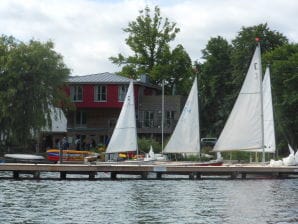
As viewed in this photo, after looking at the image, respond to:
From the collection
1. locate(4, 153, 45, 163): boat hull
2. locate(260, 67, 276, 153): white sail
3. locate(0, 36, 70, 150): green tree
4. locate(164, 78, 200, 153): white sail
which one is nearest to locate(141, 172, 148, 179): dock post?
locate(164, 78, 200, 153): white sail

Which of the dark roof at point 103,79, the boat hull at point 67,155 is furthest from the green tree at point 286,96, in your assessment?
the boat hull at point 67,155

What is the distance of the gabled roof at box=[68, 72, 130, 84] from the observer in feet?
305

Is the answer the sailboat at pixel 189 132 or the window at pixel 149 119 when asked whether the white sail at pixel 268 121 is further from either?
the window at pixel 149 119

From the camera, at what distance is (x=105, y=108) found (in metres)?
94.1

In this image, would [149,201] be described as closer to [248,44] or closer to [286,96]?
[286,96]

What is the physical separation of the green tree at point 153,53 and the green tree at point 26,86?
20.3 meters

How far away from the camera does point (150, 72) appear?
3846 inches

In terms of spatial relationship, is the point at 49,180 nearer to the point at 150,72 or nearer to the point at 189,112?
the point at 189,112

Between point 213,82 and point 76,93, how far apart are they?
1501 cm

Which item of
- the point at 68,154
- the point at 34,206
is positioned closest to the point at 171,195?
the point at 34,206

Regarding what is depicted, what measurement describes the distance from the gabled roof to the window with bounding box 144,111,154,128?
4476mm

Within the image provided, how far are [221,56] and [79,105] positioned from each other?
17020 mm

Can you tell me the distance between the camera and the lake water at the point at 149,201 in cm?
3297

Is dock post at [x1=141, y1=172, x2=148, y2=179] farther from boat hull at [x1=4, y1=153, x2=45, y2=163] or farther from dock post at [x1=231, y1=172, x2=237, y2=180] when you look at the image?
boat hull at [x1=4, y1=153, x2=45, y2=163]
